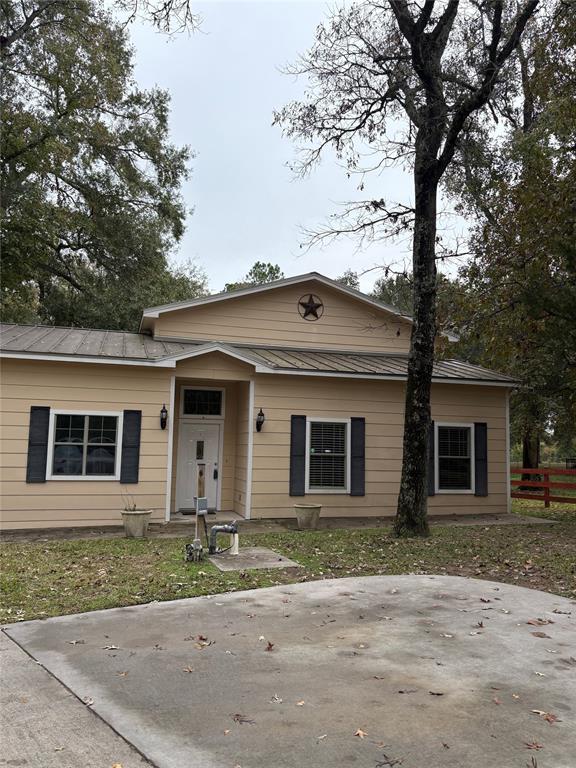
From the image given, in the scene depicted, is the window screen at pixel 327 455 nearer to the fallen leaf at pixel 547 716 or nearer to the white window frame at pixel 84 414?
the white window frame at pixel 84 414

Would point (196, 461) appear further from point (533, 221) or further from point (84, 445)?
point (533, 221)

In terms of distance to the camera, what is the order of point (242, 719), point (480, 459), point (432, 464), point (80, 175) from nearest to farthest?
1. point (242, 719)
2. point (432, 464)
3. point (480, 459)
4. point (80, 175)

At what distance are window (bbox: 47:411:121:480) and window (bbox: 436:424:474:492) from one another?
7337 mm

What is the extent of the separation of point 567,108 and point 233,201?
15.9 m

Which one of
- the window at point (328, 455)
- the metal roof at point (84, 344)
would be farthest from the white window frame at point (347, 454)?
the metal roof at point (84, 344)

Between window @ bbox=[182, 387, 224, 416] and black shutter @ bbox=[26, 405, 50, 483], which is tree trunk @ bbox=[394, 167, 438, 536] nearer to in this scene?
window @ bbox=[182, 387, 224, 416]

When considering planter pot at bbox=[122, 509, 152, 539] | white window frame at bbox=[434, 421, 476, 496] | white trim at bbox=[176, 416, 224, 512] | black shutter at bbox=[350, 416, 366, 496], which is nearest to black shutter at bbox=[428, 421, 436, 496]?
white window frame at bbox=[434, 421, 476, 496]

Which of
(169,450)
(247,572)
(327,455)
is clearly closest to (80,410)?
(169,450)

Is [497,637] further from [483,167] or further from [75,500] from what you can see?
[483,167]

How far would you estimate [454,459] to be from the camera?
1397cm

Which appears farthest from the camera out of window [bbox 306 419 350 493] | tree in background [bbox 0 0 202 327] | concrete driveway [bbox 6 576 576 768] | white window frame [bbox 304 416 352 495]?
tree in background [bbox 0 0 202 327]

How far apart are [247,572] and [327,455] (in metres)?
5.79

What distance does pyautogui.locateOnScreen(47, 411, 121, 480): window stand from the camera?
436 inches

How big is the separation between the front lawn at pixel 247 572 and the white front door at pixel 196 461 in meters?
3.03
